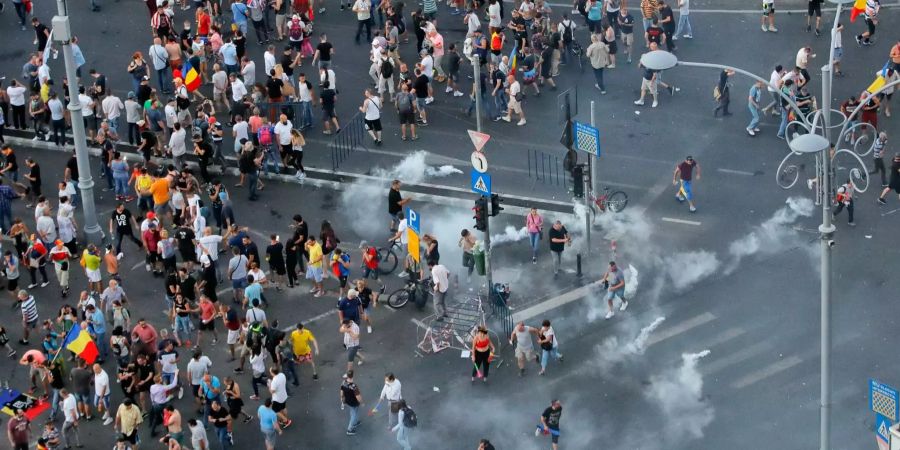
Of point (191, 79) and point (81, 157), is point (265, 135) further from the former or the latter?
point (81, 157)

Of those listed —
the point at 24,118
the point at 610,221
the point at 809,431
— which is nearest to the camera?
the point at 809,431

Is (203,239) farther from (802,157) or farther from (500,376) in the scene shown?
(802,157)

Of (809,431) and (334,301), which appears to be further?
(334,301)

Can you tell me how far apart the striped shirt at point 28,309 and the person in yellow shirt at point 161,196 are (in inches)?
182

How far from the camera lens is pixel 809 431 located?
30.7 meters

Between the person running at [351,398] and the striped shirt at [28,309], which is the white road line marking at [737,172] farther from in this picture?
the striped shirt at [28,309]

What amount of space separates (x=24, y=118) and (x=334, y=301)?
12.1 m

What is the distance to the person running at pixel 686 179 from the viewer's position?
3784cm

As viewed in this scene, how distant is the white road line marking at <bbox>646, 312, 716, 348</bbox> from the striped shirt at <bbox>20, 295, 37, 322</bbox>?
Result: 498 inches

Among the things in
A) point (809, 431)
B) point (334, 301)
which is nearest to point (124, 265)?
point (334, 301)

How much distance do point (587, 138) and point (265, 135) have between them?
27.5 feet

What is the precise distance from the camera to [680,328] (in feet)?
111

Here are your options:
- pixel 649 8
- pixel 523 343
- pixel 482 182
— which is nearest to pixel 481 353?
pixel 523 343

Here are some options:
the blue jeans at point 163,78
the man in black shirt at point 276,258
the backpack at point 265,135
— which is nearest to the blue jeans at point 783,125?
the backpack at point 265,135
